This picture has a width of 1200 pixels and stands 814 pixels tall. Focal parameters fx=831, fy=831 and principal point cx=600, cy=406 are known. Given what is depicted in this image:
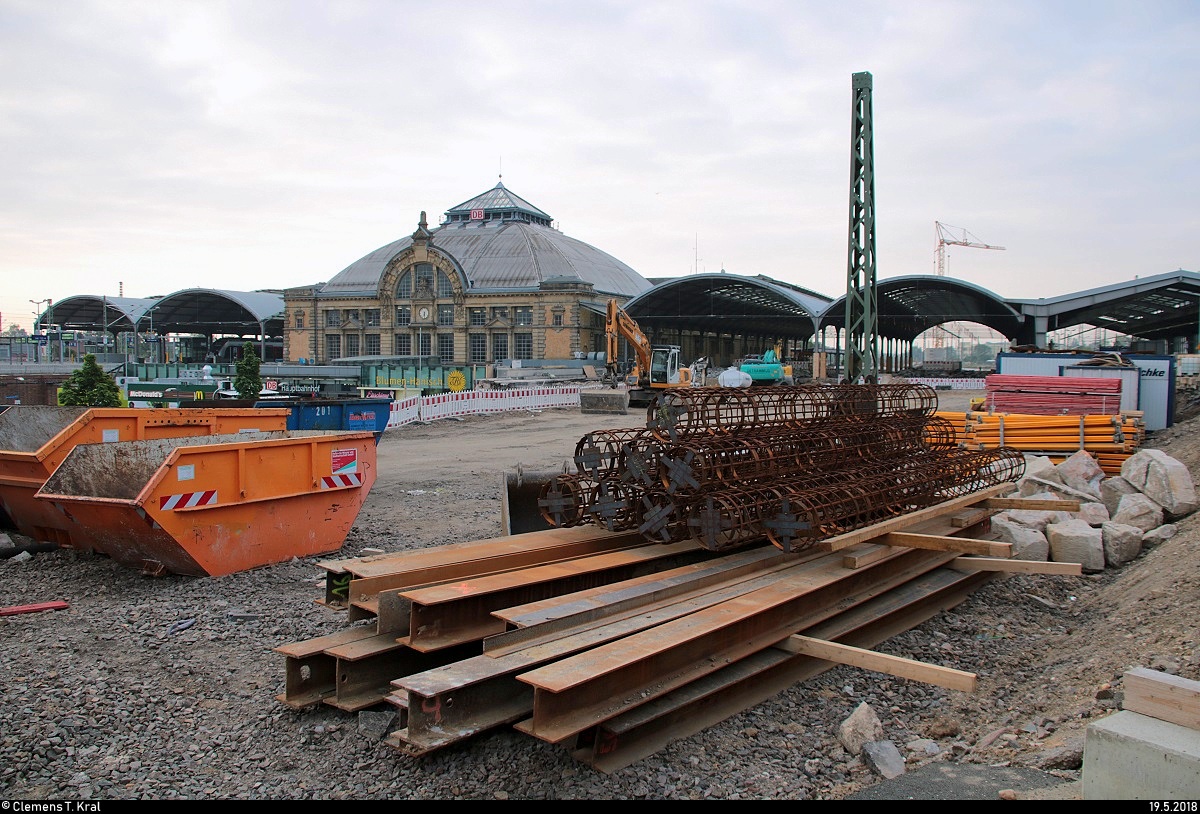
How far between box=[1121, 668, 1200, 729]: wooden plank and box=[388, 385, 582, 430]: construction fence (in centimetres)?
2097

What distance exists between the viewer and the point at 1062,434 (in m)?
15.6

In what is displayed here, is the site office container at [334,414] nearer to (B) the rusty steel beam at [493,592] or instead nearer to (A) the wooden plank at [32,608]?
(A) the wooden plank at [32,608]

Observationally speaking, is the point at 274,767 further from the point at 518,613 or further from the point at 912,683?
the point at 912,683

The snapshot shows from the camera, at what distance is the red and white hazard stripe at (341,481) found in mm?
9438

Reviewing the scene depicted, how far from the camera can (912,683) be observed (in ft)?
20.2

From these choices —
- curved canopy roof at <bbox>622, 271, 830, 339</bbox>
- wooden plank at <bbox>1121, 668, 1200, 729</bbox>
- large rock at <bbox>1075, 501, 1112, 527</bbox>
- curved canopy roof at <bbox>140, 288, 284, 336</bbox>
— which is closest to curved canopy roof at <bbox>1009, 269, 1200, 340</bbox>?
curved canopy roof at <bbox>622, 271, 830, 339</bbox>

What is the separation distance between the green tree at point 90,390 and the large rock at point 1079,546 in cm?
2107

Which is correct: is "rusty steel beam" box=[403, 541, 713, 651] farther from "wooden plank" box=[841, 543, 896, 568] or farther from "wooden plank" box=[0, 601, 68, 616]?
"wooden plank" box=[0, 601, 68, 616]

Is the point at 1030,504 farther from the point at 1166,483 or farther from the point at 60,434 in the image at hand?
the point at 60,434

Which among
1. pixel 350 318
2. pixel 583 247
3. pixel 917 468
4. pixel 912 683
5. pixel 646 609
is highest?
pixel 583 247

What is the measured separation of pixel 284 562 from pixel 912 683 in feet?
21.1

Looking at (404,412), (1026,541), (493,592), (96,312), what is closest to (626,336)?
(404,412)

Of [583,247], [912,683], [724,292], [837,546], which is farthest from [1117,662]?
[583,247]

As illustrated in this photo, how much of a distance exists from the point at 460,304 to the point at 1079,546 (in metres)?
57.9
